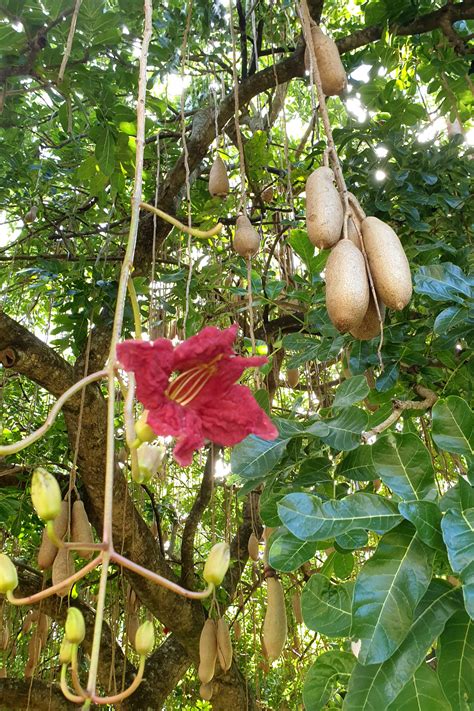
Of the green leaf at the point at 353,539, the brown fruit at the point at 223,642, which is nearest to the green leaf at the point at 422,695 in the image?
the green leaf at the point at 353,539

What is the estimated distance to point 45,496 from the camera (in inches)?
15.3

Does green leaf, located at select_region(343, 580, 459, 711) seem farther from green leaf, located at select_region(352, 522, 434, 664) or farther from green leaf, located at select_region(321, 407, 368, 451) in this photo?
green leaf, located at select_region(321, 407, 368, 451)

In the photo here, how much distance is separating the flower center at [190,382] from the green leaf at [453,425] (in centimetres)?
36

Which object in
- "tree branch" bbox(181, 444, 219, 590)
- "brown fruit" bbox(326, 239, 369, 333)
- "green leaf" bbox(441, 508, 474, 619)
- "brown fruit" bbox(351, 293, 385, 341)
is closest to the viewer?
"green leaf" bbox(441, 508, 474, 619)

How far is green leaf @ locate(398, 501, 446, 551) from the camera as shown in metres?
0.62

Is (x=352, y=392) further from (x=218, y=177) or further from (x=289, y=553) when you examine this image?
(x=218, y=177)

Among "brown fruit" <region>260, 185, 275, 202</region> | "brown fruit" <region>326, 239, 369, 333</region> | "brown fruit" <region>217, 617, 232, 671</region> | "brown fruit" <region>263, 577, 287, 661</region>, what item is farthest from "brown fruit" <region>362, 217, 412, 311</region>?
"brown fruit" <region>260, 185, 275, 202</region>

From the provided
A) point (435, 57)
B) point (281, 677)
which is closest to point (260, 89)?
point (435, 57)

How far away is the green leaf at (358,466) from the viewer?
32.7 inches

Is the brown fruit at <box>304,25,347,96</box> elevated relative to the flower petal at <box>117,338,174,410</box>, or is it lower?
elevated

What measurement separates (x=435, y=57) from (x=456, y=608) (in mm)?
1536

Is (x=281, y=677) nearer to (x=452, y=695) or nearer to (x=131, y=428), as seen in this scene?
(x=452, y=695)

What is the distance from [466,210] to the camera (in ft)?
4.56

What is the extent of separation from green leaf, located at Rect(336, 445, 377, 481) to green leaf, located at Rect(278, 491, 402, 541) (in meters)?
0.17
